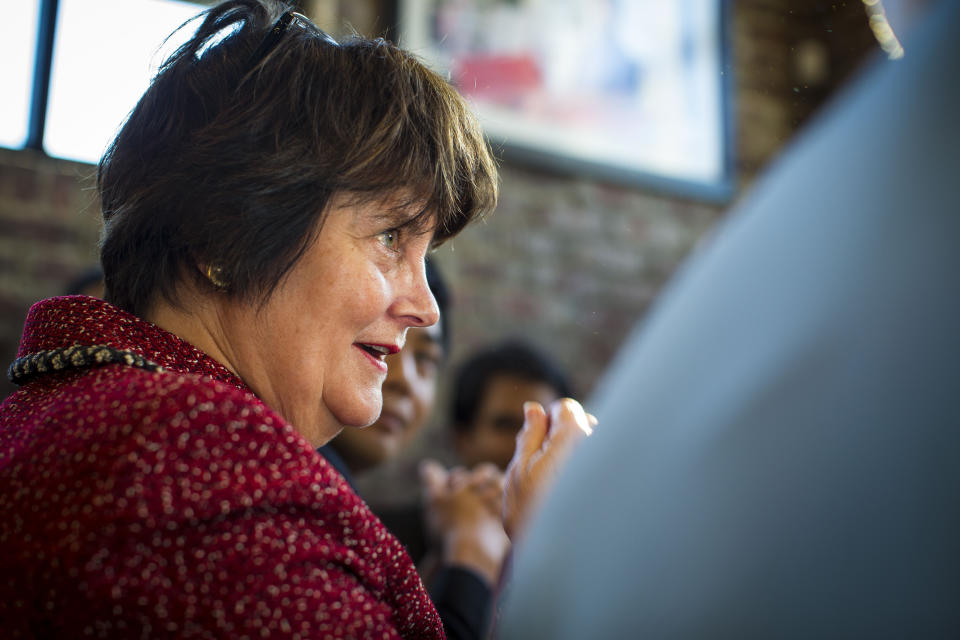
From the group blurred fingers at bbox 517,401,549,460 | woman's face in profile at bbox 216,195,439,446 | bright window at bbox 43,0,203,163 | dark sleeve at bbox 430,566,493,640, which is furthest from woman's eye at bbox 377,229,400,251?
bright window at bbox 43,0,203,163

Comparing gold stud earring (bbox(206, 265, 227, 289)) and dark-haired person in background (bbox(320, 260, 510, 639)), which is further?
dark-haired person in background (bbox(320, 260, 510, 639))

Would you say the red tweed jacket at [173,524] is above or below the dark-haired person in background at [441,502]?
above

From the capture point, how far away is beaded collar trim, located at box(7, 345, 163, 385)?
0.73 meters

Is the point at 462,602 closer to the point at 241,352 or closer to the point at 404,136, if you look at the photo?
the point at 241,352

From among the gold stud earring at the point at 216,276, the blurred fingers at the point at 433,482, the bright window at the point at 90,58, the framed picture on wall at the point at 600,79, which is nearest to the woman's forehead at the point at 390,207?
the gold stud earring at the point at 216,276

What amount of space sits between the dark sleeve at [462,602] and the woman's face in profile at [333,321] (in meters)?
0.46

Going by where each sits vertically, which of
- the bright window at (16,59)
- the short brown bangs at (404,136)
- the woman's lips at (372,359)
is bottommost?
the bright window at (16,59)

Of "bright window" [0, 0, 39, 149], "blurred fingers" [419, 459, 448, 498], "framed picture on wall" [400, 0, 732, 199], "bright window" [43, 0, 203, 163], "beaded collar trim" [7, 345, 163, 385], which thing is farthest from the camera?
"framed picture on wall" [400, 0, 732, 199]

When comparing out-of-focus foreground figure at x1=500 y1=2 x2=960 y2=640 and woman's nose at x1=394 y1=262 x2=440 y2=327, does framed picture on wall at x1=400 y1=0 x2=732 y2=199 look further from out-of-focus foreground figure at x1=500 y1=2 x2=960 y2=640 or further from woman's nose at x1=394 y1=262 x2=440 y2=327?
out-of-focus foreground figure at x1=500 y1=2 x2=960 y2=640

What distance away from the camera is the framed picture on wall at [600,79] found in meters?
3.54

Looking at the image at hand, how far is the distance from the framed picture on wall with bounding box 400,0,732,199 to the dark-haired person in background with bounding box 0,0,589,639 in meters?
2.43

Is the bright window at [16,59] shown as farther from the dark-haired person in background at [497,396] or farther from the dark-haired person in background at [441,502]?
the dark-haired person in background at [497,396]

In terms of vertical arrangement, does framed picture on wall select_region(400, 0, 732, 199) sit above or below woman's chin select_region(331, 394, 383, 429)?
above

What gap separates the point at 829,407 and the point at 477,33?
3439 millimetres
